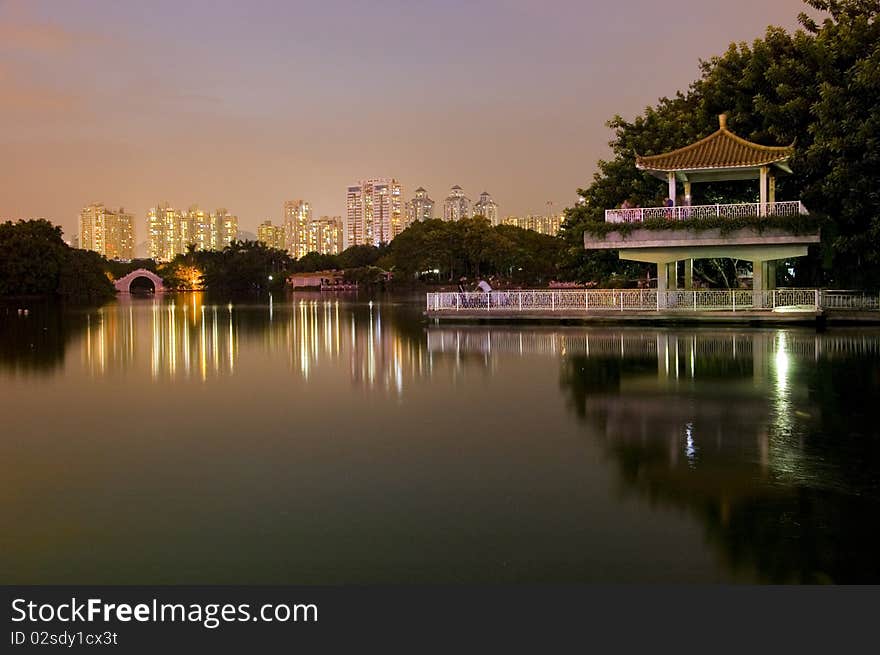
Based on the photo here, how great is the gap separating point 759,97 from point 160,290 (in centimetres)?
10185

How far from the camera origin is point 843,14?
2978 centimetres

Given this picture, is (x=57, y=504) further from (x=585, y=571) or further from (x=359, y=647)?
(x=585, y=571)

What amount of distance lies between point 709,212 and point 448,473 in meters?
21.7

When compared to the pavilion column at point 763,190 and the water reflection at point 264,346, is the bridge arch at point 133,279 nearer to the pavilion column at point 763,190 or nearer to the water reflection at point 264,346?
the water reflection at point 264,346

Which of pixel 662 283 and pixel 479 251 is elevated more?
pixel 479 251

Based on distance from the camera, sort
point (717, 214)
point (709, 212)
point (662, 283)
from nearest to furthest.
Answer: point (717, 214) < point (709, 212) < point (662, 283)

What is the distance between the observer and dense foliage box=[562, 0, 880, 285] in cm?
2577

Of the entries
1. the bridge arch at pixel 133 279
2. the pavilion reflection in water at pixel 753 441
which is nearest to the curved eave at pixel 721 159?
the pavilion reflection in water at pixel 753 441

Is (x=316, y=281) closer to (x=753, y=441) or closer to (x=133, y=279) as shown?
(x=133, y=279)

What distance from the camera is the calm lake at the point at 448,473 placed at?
17.8ft

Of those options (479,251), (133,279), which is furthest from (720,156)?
(133,279)

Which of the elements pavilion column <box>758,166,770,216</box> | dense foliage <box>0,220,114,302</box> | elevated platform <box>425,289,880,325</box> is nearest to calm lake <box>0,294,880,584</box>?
elevated platform <box>425,289,880,325</box>

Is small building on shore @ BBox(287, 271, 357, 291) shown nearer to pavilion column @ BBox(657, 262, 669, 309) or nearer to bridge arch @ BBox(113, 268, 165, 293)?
bridge arch @ BBox(113, 268, 165, 293)

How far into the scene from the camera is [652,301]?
27047mm
